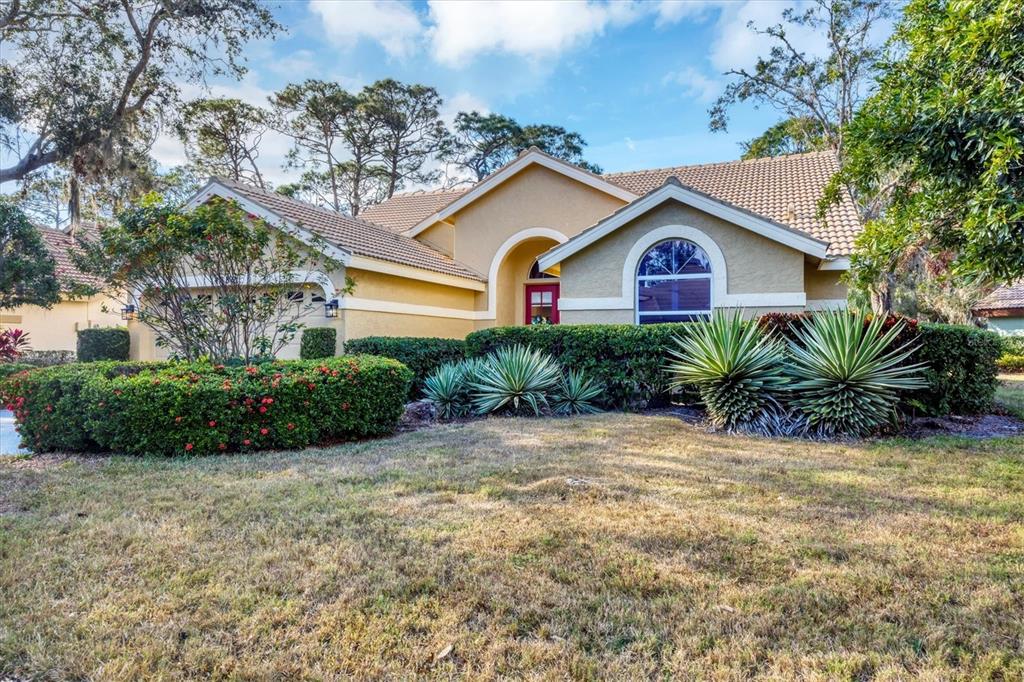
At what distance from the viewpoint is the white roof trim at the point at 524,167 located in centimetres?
1772

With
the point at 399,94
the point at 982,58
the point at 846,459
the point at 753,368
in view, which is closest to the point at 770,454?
the point at 846,459

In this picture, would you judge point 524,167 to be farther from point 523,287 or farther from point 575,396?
point 575,396

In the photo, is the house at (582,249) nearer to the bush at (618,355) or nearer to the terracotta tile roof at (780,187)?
the terracotta tile roof at (780,187)

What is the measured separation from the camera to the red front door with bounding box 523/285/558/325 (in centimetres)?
2027

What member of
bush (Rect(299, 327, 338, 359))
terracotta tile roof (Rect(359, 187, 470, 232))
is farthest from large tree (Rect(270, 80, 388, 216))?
bush (Rect(299, 327, 338, 359))

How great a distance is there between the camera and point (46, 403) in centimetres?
827

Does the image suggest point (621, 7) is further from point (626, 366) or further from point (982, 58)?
point (982, 58)

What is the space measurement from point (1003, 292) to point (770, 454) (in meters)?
28.1

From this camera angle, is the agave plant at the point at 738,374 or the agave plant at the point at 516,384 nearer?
the agave plant at the point at 738,374

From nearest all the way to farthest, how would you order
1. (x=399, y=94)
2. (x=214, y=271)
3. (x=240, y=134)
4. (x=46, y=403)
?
(x=46, y=403), (x=214, y=271), (x=240, y=134), (x=399, y=94)

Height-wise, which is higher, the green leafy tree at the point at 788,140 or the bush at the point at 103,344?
the green leafy tree at the point at 788,140

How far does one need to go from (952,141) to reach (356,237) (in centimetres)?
1385

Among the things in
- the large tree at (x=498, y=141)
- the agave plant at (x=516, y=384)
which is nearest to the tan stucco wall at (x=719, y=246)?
the agave plant at (x=516, y=384)

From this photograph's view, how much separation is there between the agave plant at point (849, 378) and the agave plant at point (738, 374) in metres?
0.40
